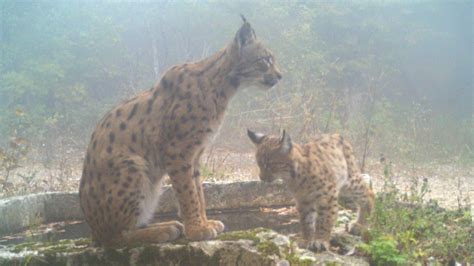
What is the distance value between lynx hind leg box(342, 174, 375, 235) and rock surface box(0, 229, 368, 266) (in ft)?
5.17

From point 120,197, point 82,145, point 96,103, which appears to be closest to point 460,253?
point 120,197

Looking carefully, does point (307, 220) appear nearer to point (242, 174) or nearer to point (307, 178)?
point (307, 178)

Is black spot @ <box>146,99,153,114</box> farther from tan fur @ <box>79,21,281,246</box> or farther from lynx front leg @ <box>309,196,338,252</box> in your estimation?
lynx front leg @ <box>309,196,338,252</box>

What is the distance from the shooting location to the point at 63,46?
31.5 ft

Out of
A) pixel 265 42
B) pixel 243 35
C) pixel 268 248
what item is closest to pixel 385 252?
pixel 268 248

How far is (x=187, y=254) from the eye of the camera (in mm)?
3426

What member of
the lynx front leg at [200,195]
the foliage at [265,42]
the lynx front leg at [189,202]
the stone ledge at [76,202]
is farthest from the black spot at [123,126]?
the foliage at [265,42]

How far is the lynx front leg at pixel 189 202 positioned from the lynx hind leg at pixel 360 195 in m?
1.71

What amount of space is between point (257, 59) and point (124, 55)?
20.3ft

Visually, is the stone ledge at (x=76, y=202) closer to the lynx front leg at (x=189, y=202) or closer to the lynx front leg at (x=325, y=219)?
the lynx front leg at (x=325, y=219)

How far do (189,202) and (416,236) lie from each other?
197cm

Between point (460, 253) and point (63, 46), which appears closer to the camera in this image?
point (460, 253)

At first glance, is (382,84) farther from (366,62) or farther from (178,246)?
(178,246)

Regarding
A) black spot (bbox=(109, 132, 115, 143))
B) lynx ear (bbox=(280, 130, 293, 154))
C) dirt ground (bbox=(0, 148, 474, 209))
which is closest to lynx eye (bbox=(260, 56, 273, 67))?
lynx ear (bbox=(280, 130, 293, 154))
